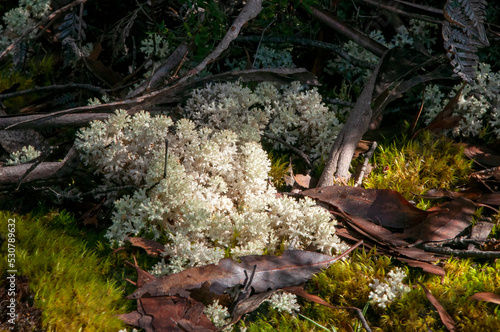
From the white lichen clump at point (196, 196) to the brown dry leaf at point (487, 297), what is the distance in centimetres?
90

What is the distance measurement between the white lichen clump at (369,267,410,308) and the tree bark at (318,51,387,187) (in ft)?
3.17

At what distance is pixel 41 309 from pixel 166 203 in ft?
3.44

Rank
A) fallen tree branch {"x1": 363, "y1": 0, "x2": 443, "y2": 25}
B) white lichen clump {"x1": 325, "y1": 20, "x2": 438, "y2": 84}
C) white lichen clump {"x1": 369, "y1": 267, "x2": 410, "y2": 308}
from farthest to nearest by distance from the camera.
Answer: white lichen clump {"x1": 325, "y1": 20, "x2": 438, "y2": 84}, fallen tree branch {"x1": 363, "y1": 0, "x2": 443, "y2": 25}, white lichen clump {"x1": 369, "y1": 267, "x2": 410, "y2": 308}

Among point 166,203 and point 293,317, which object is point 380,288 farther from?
point 166,203

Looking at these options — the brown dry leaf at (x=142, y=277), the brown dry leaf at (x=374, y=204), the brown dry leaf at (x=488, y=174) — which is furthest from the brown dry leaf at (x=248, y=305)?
the brown dry leaf at (x=488, y=174)

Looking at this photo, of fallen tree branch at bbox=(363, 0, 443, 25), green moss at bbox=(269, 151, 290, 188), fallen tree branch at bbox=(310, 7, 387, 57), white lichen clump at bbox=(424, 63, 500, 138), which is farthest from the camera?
fallen tree branch at bbox=(310, 7, 387, 57)

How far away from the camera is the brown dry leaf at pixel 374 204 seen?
11.1 feet

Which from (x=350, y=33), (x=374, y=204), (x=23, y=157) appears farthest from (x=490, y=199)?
(x=23, y=157)

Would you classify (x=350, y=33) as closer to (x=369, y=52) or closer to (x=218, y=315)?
(x=369, y=52)

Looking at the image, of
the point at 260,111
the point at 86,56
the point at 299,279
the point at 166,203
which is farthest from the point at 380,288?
the point at 86,56

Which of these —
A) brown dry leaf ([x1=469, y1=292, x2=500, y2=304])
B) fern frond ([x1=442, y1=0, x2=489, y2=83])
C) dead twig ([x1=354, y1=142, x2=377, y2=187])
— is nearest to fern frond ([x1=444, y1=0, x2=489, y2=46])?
fern frond ([x1=442, y1=0, x2=489, y2=83])

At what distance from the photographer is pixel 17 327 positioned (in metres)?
2.57

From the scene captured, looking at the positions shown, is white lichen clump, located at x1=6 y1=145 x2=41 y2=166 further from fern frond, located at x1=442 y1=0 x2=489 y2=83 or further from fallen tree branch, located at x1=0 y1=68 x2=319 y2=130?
fern frond, located at x1=442 y1=0 x2=489 y2=83

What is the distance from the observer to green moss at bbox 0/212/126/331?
2.69 metres
